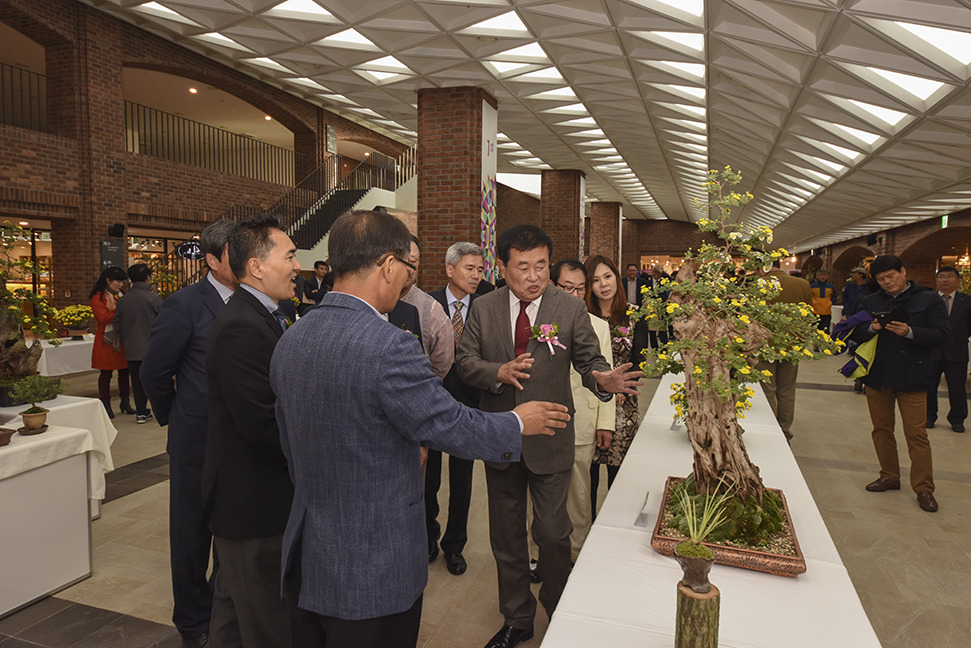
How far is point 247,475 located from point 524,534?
117 cm

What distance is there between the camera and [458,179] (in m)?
8.28

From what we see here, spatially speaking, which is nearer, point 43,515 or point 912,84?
point 43,515

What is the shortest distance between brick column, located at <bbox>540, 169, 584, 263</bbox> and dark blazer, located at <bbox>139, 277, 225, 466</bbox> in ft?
39.9

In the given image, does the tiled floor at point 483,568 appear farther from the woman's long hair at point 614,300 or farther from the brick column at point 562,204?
the brick column at point 562,204

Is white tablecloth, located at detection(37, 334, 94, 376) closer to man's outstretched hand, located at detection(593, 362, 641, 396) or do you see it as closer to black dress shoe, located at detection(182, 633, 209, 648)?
black dress shoe, located at detection(182, 633, 209, 648)

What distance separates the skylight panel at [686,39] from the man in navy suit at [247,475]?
5.67 meters

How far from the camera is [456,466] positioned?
3338mm

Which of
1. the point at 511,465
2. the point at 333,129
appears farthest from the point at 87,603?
the point at 333,129

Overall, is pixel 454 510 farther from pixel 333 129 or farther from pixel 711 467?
pixel 333 129

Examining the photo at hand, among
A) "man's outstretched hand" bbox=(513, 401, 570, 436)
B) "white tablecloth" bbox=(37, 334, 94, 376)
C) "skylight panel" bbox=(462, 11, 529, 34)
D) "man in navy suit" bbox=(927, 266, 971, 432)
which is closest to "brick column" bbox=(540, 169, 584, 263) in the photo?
"skylight panel" bbox=(462, 11, 529, 34)

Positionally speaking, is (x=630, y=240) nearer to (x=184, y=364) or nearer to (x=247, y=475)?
(x=184, y=364)

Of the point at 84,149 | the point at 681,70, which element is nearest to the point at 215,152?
the point at 84,149

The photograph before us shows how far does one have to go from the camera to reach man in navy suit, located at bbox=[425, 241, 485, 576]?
3.26 metres

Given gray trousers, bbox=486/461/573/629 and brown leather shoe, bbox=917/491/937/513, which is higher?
gray trousers, bbox=486/461/573/629
